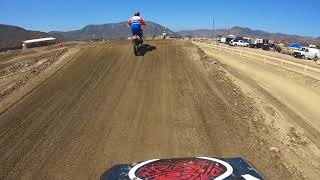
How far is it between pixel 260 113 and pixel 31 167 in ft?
27.3

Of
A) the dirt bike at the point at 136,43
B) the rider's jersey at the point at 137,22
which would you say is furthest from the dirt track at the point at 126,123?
the rider's jersey at the point at 137,22

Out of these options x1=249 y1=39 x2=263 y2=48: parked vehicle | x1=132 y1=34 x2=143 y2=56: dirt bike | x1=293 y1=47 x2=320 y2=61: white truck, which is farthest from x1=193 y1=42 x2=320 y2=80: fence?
x1=249 y1=39 x2=263 y2=48: parked vehicle

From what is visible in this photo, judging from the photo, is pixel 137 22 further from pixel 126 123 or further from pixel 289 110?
pixel 126 123

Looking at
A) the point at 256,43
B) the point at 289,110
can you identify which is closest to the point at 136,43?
the point at 289,110

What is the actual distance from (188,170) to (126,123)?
6.22 meters

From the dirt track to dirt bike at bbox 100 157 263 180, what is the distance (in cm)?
330

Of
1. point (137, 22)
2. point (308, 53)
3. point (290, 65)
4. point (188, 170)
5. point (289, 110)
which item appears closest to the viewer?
point (188, 170)

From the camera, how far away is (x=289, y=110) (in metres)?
17.6

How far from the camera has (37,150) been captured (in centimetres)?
929

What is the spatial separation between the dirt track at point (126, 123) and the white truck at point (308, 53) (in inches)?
1540

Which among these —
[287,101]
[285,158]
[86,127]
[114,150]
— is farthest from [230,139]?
[287,101]

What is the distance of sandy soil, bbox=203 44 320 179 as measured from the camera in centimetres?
1040

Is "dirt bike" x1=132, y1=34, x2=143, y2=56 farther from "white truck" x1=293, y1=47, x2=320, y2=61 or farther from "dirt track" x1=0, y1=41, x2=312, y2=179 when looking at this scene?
"white truck" x1=293, y1=47, x2=320, y2=61

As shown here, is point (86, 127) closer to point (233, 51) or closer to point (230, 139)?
point (230, 139)
